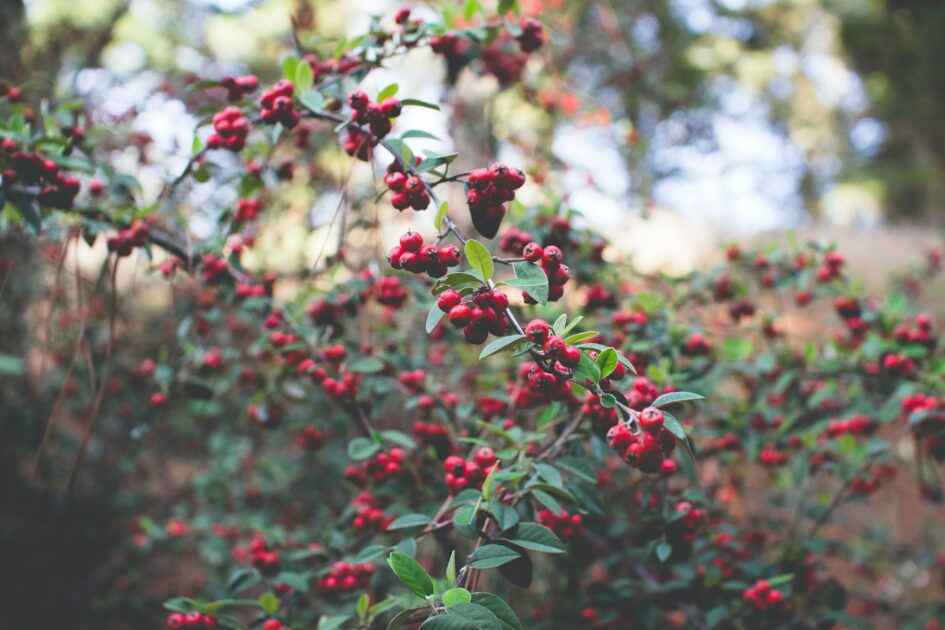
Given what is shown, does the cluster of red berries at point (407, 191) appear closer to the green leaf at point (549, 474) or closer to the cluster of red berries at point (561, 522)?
the green leaf at point (549, 474)

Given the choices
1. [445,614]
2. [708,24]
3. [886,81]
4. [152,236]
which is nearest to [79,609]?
[152,236]

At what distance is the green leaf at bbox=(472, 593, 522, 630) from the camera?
3.47ft

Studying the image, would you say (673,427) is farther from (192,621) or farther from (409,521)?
(192,621)

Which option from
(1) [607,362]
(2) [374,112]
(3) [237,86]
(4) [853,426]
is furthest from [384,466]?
(4) [853,426]

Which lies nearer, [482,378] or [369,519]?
[369,519]

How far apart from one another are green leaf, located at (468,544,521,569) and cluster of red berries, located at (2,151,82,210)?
1413 mm

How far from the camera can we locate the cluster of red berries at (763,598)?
62.2 inches

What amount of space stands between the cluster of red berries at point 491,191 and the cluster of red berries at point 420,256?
0.28ft

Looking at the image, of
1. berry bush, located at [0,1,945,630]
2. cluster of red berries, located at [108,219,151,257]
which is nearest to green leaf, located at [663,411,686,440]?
berry bush, located at [0,1,945,630]

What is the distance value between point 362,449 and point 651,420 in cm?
94

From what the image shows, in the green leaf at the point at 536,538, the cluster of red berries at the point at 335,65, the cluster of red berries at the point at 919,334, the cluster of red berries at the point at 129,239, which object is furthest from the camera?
the cluster of red berries at the point at 919,334

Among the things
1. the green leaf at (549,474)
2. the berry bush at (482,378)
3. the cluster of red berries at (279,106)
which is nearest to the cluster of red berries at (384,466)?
the berry bush at (482,378)

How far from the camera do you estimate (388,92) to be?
1387 mm

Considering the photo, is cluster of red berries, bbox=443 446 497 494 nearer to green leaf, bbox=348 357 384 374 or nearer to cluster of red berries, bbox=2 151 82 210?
green leaf, bbox=348 357 384 374
